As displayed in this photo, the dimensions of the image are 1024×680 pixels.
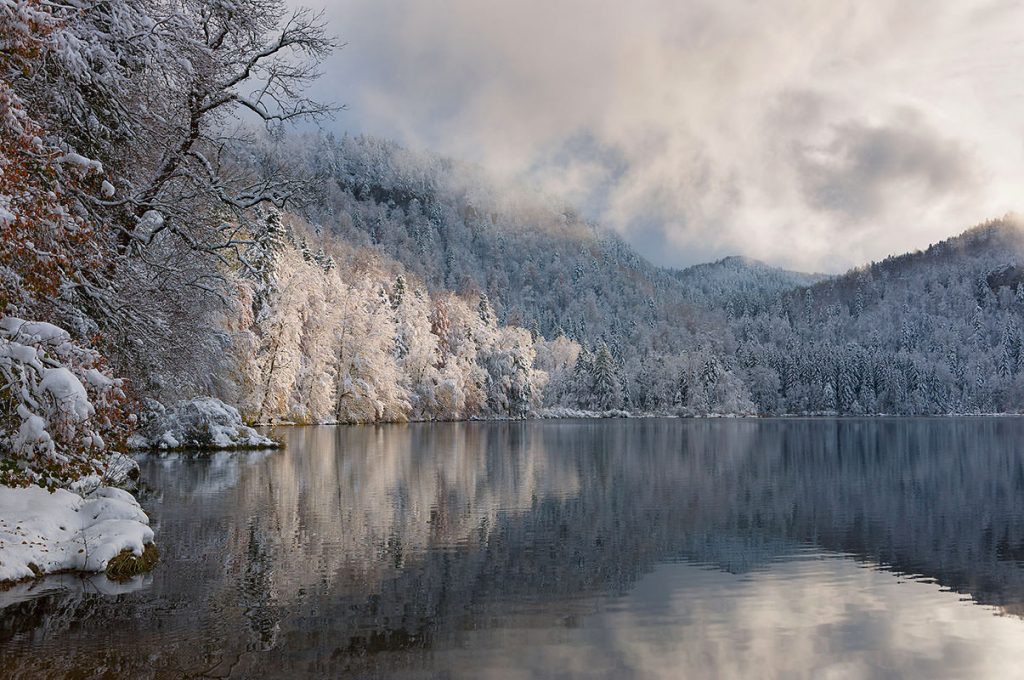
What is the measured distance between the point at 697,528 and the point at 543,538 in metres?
4.66

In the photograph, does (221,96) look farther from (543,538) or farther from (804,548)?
(804,548)

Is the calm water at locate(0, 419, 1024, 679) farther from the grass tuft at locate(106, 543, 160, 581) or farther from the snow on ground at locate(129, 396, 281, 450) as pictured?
the snow on ground at locate(129, 396, 281, 450)

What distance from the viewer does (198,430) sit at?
42594 mm

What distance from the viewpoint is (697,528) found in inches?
796

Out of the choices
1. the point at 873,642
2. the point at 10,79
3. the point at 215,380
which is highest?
the point at 10,79

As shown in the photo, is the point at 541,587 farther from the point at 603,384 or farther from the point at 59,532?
the point at 603,384

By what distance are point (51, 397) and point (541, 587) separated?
8371mm

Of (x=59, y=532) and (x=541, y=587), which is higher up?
(x=59, y=532)

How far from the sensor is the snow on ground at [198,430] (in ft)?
135

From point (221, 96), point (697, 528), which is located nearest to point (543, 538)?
point (697, 528)

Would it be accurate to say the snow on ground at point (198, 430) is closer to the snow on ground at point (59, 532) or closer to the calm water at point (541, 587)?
the calm water at point (541, 587)

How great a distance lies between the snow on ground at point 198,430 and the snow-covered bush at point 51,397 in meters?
30.7

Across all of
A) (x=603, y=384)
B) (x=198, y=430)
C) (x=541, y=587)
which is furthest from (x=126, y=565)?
(x=603, y=384)

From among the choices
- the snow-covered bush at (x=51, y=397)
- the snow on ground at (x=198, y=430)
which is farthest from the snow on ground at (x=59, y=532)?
the snow on ground at (x=198, y=430)
